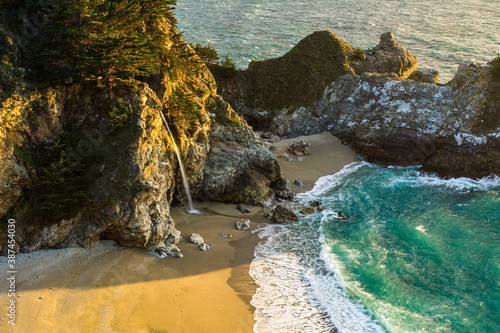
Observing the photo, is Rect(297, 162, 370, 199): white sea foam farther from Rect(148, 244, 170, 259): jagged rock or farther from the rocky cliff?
Rect(148, 244, 170, 259): jagged rock

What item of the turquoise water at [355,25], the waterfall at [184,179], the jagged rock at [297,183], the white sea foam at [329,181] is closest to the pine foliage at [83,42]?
the waterfall at [184,179]

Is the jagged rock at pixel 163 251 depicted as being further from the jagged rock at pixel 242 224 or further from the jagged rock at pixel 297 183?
the jagged rock at pixel 297 183

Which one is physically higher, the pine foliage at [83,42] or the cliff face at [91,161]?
the pine foliage at [83,42]

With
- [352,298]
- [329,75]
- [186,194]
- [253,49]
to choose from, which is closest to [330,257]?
[352,298]

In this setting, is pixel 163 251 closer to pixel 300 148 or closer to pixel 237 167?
pixel 237 167

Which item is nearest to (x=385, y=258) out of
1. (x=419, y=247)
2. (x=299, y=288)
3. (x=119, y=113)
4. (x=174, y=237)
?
(x=419, y=247)

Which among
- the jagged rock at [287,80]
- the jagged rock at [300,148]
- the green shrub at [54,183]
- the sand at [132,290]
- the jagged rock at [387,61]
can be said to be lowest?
the sand at [132,290]
